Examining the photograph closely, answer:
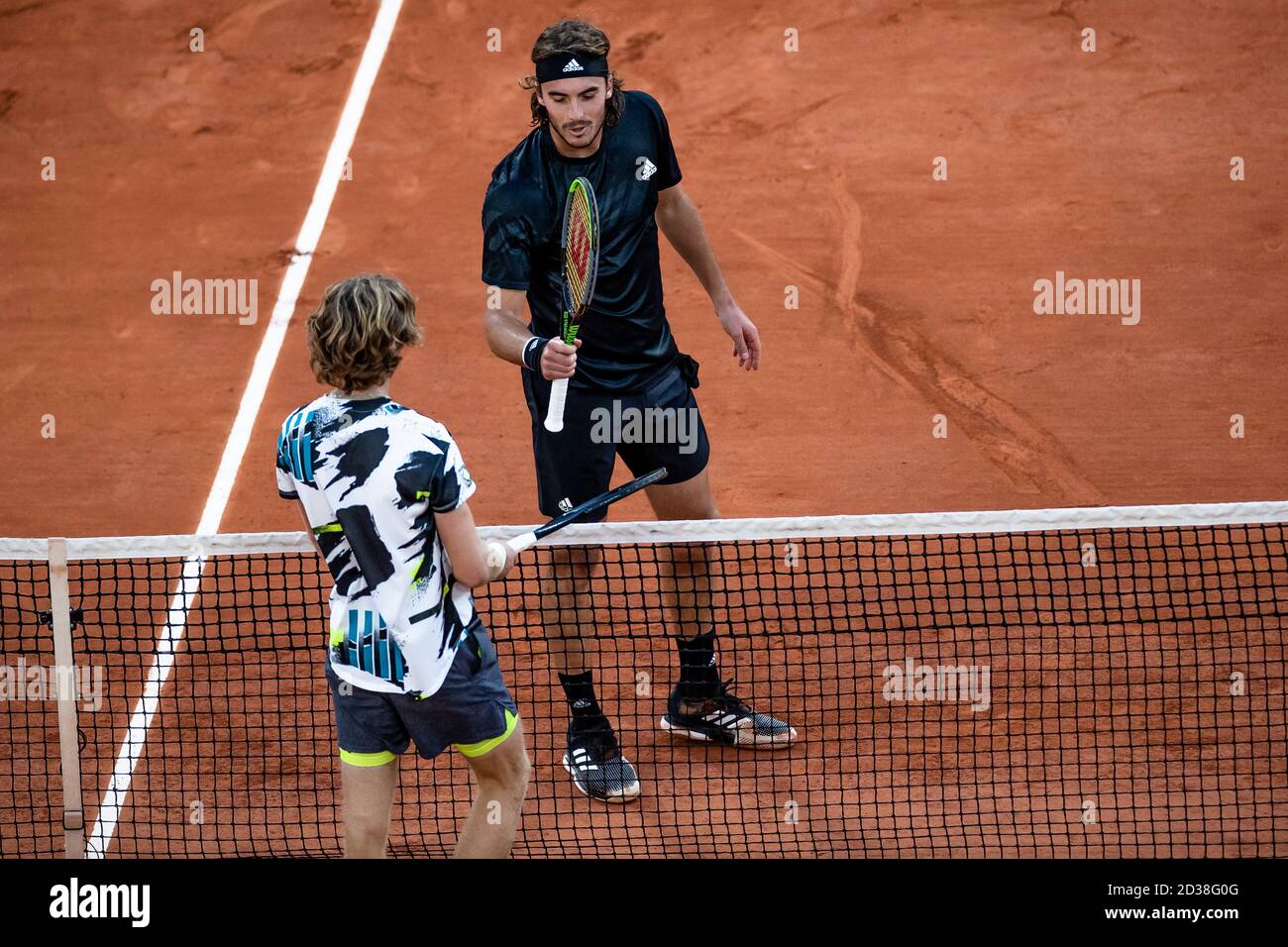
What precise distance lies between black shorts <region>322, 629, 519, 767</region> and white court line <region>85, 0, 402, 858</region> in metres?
1.10

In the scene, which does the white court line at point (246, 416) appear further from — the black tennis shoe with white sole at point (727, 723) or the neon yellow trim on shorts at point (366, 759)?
the black tennis shoe with white sole at point (727, 723)

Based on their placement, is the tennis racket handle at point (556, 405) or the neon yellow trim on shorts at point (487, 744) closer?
the neon yellow trim on shorts at point (487, 744)

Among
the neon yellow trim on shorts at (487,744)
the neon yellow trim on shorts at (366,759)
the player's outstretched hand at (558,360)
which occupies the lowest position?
the neon yellow trim on shorts at (366,759)

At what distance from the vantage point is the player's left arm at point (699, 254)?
591 cm

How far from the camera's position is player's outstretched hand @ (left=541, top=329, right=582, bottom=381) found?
5121 millimetres

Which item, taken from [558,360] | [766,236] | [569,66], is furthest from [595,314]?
[766,236]

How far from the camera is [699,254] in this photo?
238 inches

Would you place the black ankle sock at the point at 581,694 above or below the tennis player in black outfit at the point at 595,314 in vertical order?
below

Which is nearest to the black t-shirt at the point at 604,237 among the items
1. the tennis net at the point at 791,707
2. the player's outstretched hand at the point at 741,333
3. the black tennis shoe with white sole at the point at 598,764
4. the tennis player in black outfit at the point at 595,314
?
the tennis player in black outfit at the point at 595,314

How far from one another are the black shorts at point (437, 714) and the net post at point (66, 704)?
1379mm

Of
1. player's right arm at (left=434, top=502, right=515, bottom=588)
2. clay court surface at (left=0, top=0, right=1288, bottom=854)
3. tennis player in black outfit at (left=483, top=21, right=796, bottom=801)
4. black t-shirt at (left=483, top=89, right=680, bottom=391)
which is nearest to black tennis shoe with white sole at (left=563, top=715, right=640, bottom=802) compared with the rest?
tennis player in black outfit at (left=483, top=21, right=796, bottom=801)

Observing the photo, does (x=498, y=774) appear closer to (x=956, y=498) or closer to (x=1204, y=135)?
(x=956, y=498)

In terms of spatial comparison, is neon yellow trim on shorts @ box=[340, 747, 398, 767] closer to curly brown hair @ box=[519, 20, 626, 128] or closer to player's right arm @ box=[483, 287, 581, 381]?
player's right arm @ box=[483, 287, 581, 381]
